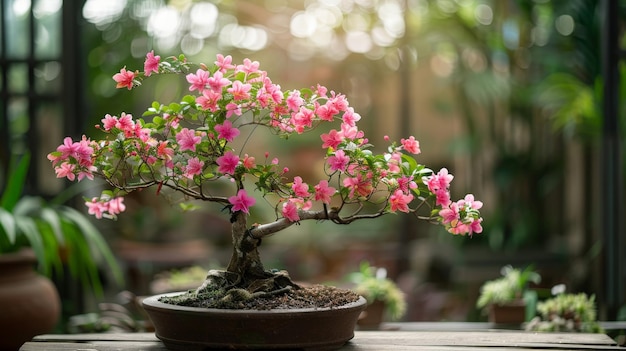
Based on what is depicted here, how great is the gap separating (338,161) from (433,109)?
254 inches

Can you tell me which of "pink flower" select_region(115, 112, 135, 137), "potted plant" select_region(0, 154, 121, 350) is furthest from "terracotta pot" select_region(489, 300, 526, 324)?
"pink flower" select_region(115, 112, 135, 137)

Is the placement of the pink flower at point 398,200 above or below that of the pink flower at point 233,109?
below

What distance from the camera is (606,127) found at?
3.50m

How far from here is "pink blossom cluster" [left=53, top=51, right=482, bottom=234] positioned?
1.68 meters

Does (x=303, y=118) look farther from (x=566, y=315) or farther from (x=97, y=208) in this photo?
(x=566, y=315)

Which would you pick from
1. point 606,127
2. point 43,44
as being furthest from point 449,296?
point 43,44

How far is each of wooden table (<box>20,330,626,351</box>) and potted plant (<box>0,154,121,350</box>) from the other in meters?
1.14

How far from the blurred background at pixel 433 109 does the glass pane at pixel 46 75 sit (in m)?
0.02

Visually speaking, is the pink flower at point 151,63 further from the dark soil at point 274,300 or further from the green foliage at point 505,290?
the green foliage at point 505,290

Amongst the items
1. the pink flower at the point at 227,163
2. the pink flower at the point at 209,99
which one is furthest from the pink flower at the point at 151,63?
the pink flower at the point at 227,163

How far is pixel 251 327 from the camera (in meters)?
1.65

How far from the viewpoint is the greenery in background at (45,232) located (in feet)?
10.4

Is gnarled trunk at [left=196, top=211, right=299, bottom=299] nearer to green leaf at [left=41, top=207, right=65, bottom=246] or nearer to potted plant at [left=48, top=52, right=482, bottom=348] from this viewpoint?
potted plant at [left=48, top=52, right=482, bottom=348]

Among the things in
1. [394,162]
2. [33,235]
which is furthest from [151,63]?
[33,235]
